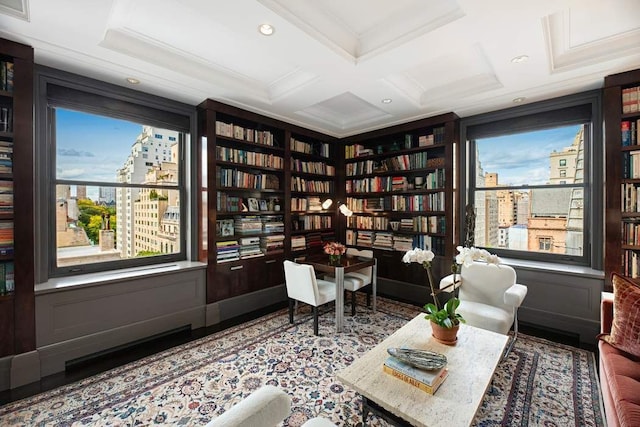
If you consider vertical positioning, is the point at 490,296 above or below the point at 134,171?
below

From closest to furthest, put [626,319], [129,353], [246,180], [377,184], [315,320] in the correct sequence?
[626,319]
[129,353]
[315,320]
[246,180]
[377,184]

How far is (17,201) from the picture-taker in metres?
2.20

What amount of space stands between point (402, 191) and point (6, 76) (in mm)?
4358

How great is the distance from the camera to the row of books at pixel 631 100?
8.68 feet

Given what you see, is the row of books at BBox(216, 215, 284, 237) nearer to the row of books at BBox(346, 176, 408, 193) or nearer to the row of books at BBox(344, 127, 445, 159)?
the row of books at BBox(346, 176, 408, 193)

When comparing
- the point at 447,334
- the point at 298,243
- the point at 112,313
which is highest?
the point at 298,243

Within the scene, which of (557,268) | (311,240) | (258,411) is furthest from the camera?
(311,240)

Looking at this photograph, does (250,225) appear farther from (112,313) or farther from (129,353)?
(129,353)

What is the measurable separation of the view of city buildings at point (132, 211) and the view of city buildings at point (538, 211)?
413cm

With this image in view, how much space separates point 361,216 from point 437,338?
118 inches

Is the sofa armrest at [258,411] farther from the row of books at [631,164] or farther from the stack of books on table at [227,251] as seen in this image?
the row of books at [631,164]

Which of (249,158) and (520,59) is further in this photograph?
(249,158)

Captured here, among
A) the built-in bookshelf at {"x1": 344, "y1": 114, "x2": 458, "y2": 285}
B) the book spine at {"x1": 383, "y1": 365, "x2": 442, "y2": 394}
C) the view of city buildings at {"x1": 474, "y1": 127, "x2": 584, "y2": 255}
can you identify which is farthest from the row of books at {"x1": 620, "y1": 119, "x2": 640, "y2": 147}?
the book spine at {"x1": 383, "y1": 365, "x2": 442, "y2": 394}

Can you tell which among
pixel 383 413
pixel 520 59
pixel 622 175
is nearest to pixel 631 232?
pixel 622 175
